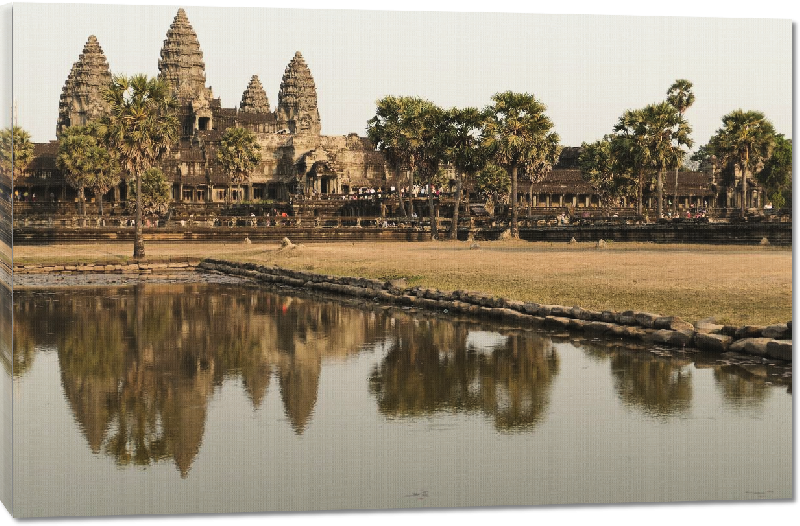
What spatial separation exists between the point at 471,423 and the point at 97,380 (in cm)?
560

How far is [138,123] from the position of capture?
4869cm

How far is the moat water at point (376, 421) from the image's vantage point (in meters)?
8.29

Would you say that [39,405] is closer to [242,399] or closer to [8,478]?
[242,399]

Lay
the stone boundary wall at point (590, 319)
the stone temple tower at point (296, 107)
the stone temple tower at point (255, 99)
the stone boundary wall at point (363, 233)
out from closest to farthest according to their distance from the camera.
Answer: the stone boundary wall at point (590, 319), the stone boundary wall at point (363, 233), the stone temple tower at point (296, 107), the stone temple tower at point (255, 99)

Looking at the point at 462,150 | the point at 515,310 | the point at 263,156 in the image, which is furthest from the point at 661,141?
the point at 263,156

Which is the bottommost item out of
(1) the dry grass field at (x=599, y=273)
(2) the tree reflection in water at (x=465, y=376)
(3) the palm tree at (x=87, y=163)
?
(2) the tree reflection in water at (x=465, y=376)

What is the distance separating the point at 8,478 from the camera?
25.6 feet

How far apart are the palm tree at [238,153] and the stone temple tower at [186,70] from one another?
21026mm

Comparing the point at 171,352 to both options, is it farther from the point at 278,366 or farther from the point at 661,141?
the point at 661,141

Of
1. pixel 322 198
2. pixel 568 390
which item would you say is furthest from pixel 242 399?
pixel 322 198

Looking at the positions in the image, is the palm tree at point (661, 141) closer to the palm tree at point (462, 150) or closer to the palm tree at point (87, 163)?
the palm tree at point (462, 150)

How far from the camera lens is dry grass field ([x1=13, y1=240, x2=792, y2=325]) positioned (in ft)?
72.2

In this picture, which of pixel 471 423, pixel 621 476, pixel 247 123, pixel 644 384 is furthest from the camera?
pixel 247 123

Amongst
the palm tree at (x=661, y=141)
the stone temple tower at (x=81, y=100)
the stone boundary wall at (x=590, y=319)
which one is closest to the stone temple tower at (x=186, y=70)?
the stone temple tower at (x=81, y=100)
